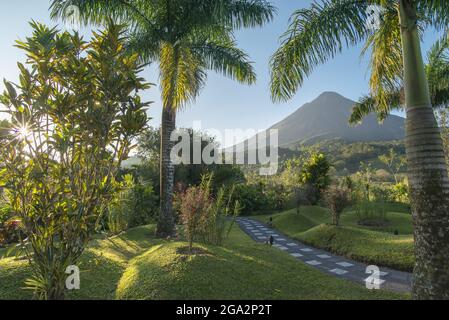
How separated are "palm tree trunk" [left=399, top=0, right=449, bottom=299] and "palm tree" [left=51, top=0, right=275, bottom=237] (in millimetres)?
5608

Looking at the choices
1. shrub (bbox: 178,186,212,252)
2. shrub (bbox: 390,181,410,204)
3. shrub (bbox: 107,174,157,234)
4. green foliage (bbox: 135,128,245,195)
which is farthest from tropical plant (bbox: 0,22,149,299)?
shrub (bbox: 390,181,410,204)

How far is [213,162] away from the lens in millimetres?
20250

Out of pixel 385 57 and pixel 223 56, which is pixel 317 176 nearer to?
pixel 223 56

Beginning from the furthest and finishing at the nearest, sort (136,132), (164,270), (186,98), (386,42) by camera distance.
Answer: (186,98) < (386,42) < (164,270) < (136,132)

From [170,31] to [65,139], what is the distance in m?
6.15

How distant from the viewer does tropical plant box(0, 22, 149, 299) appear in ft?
12.1

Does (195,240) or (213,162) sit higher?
(213,162)

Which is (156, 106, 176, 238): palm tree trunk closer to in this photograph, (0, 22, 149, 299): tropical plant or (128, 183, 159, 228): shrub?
(128, 183, 159, 228): shrub

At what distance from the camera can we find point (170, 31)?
27.8 ft

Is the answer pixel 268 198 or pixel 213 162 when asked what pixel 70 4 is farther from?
pixel 268 198

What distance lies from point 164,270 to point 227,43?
911 centimetres

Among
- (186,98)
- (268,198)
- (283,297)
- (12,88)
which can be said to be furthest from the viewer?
(268,198)

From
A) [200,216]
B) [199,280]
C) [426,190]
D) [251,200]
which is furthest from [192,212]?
[251,200]
